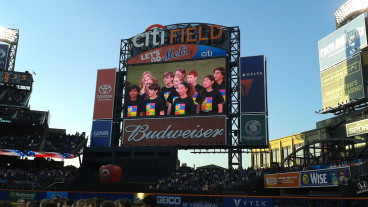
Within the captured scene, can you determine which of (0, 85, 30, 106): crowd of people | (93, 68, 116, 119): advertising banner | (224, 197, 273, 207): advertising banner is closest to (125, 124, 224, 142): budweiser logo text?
(93, 68, 116, 119): advertising banner

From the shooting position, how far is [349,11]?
51500 millimetres

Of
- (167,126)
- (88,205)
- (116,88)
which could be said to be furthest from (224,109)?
(88,205)

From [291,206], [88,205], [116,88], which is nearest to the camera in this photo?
[88,205]

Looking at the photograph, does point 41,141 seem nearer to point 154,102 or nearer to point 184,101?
point 154,102

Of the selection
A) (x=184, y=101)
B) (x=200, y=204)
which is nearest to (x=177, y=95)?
(x=184, y=101)

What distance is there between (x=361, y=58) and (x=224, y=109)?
16.6 meters

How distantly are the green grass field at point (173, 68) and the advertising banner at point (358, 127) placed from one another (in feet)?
51.5

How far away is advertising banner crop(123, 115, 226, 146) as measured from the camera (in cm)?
4425

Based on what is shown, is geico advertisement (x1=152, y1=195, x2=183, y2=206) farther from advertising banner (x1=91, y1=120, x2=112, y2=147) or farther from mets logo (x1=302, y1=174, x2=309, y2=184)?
advertising banner (x1=91, y1=120, x2=112, y2=147)

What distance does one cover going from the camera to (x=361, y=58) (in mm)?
43312

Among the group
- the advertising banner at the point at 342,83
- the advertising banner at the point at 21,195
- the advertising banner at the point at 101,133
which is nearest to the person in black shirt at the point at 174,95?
the advertising banner at the point at 101,133

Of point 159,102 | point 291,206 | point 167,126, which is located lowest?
point 291,206

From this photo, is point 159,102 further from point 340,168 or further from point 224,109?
point 340,168

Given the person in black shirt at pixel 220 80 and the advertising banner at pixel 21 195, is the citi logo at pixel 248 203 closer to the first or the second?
the advertising banner at pixel 21 195
